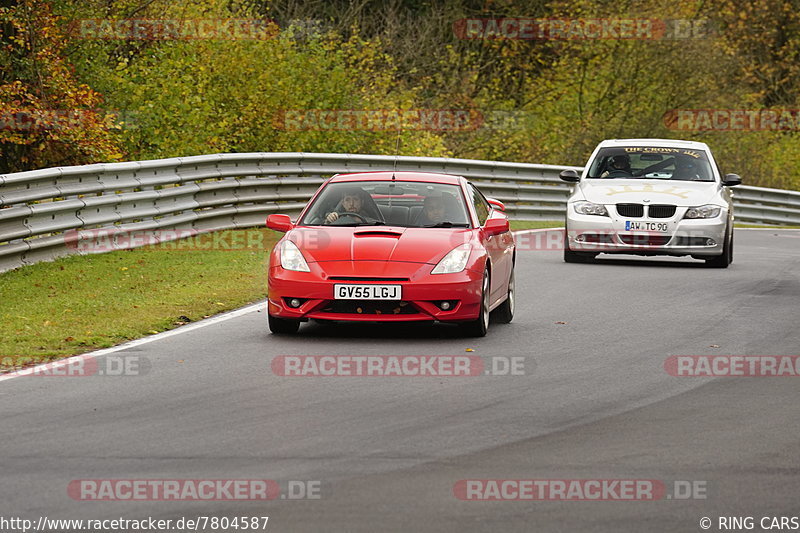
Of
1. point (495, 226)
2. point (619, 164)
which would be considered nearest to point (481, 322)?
→ point (495, 226)

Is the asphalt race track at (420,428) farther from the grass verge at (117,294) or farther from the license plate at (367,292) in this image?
the grass verge at (117,294)

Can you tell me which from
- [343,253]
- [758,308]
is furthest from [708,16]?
[343,253]

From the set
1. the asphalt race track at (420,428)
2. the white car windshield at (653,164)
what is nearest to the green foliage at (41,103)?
the white car windshield at (653,164)

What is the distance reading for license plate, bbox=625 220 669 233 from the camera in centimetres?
1888

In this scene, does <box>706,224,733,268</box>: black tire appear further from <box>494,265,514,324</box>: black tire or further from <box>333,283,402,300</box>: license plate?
Result: <box>333,283,402,300</box>: license plate

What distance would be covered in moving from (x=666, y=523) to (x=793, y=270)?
539 inches

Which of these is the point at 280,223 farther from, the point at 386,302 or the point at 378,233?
the point at 386,302

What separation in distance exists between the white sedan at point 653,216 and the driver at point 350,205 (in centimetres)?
702

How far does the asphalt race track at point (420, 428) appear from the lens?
6.20m

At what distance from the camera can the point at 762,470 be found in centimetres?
702

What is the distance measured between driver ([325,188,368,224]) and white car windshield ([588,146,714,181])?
26.9ft

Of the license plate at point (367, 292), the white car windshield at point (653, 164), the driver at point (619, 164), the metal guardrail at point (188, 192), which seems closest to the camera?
the license plate at point (367, 292)

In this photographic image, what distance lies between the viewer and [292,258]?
11.8 meters

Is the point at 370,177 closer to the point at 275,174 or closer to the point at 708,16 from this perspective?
the point at 275,174
